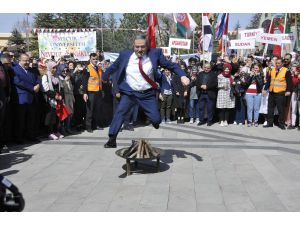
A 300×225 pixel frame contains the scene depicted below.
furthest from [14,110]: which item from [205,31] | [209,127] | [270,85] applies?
[205,31]

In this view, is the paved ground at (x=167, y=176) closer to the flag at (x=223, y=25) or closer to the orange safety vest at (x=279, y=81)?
the orange safety vest at (x=279, y=81)

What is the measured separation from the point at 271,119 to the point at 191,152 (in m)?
4.35

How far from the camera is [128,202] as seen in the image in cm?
450

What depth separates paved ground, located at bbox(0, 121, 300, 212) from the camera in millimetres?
4496

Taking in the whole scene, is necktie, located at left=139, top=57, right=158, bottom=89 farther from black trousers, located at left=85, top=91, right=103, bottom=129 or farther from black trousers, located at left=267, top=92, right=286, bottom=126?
black trousers, located at left=267, top=92, right=286, bottom=126

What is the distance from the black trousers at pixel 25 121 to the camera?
7.80m

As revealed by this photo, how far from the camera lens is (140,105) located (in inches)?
238

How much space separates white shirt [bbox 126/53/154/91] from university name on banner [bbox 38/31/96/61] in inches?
527

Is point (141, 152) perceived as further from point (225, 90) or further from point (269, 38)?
point (269, 38)

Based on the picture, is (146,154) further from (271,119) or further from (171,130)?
(271,119)

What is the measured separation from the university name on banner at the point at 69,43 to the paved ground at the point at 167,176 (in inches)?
425

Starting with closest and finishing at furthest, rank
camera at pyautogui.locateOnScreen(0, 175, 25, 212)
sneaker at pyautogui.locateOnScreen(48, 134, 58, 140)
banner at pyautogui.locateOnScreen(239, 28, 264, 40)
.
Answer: camera at pyautogui.locateOnScreen(0, 175, 25, 212), sneaker at pyautogui.locateOnScreen(48, 134, 58, 140), banner at pyautogui.locateOnScreen(239, 28, 264, 40)

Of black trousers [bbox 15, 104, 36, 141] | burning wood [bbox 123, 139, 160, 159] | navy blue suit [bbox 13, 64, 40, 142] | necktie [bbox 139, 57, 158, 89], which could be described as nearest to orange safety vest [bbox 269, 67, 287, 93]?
necktie [bbox 139, 57, 158, 89]

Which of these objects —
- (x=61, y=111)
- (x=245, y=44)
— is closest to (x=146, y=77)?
(x=61, y=111)
